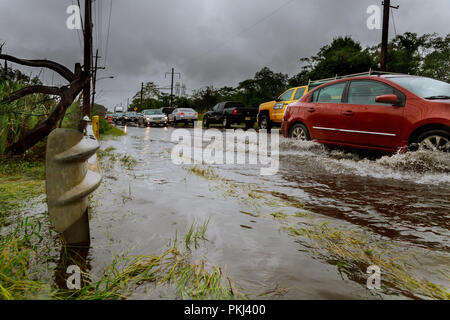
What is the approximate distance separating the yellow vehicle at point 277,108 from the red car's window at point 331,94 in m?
5.22

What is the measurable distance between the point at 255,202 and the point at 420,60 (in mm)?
40742

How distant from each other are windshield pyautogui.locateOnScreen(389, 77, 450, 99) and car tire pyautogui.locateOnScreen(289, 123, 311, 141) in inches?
87.9

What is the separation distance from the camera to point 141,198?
10.5 ft

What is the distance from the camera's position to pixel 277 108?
45.7ft

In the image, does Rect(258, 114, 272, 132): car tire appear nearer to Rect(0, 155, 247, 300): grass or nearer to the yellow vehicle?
the yellow vehicle

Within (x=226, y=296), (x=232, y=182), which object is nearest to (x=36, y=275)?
(x=226, y=296)

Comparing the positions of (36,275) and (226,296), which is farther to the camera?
(36,275)

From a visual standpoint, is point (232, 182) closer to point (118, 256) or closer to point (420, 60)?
point (118, 256)

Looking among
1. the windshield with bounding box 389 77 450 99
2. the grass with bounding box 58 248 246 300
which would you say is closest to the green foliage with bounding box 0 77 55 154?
the grass with bounding box 58 248 246 300

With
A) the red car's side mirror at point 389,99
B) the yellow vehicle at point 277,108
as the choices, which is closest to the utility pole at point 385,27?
the yellow vehicle at point 277,108

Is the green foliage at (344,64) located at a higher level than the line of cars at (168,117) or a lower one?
higher

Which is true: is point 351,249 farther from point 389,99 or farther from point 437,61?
point 437,61

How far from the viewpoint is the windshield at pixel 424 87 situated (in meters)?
5.27

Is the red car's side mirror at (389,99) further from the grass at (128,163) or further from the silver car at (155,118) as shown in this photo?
the silver car at (155,118)
